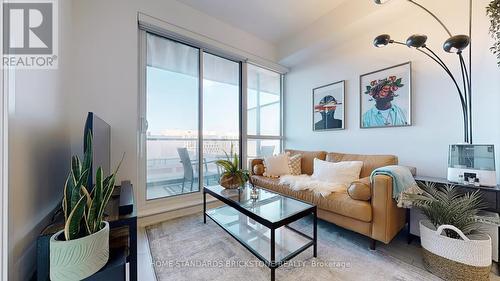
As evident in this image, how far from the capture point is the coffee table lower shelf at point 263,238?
1471 mm

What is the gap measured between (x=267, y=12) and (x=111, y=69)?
2.11 m

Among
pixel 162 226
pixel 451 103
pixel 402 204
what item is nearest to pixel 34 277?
pixel 162 226

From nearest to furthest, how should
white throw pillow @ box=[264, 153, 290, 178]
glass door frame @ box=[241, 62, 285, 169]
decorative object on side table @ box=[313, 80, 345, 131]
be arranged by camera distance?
white throw pillow @ box=[264, 153, 290, 178] → decorative object on side table @ box=[313, 80, 345, 131] → glass door frame @ box=[241, 62, 285, 169]

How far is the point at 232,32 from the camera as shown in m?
2.99

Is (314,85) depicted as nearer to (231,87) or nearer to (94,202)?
(231,87)

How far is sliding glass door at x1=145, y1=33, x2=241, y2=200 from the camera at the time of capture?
2.45 metres

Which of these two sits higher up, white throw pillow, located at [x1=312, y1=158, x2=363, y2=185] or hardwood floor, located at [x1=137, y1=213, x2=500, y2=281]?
white throw pillow, located at [x1=312, y1=158, x2=363, y2=185]

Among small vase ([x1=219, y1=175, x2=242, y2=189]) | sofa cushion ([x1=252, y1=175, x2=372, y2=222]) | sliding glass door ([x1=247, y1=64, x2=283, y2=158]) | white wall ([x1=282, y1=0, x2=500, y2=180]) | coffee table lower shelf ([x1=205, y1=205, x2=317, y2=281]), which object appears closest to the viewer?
coffee table lower shelf ([x1=205, y1=205, x2=317, y2=281])

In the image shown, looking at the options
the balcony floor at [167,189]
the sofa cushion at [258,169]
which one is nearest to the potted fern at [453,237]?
the sofa cushion at [258,169]

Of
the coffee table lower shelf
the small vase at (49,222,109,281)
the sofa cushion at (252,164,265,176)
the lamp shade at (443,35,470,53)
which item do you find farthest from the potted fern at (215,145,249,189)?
the lamp shade at (443,35,470,53)

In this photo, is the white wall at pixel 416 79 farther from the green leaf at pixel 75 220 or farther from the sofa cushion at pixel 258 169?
the green leaf at pixel 75 220

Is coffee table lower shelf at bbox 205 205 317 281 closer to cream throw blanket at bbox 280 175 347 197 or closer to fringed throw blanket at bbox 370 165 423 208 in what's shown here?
cream throw blanket at bbox 280 175 347 197

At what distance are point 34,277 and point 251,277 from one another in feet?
3.94

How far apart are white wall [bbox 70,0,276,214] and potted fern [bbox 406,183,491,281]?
2740 mm
